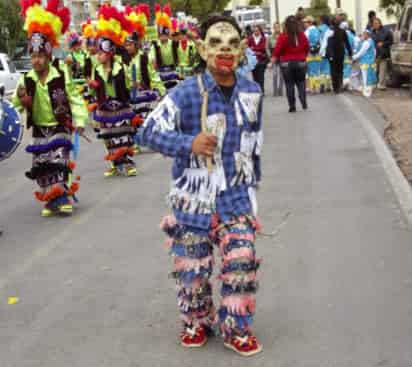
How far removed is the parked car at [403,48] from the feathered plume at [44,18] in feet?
41.7

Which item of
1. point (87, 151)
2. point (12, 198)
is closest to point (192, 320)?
point (12, 198)

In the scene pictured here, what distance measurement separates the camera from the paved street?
5.17 meters

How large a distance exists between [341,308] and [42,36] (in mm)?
4584

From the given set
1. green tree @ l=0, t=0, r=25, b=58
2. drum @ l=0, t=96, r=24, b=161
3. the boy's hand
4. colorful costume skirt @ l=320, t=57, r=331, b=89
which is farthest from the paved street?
green tree @ l=0, t=0, r=25, b=58

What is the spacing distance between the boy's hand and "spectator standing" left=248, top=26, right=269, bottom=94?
59.0 ft

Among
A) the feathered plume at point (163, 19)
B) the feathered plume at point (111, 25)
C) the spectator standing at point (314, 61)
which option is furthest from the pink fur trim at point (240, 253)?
the spectator standing at point (314, 61)

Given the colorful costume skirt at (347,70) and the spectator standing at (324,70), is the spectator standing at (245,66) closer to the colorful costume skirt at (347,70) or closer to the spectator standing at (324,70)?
the spectator standing at (324,70)

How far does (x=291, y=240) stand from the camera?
25.4ft

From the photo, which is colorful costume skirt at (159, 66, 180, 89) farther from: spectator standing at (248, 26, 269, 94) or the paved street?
the paved street

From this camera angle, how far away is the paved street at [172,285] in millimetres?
5168

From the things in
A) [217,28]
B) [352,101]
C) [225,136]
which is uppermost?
[217,28]

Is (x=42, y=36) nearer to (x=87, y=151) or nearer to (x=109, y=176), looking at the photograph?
(x=109, y=176)

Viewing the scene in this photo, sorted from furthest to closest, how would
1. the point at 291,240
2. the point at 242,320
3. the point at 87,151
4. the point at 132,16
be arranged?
the point at 132,16 < the point at 87,151 < the point at 291,240 < the point at 242,320

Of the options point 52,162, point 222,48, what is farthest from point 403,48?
point 222,48
